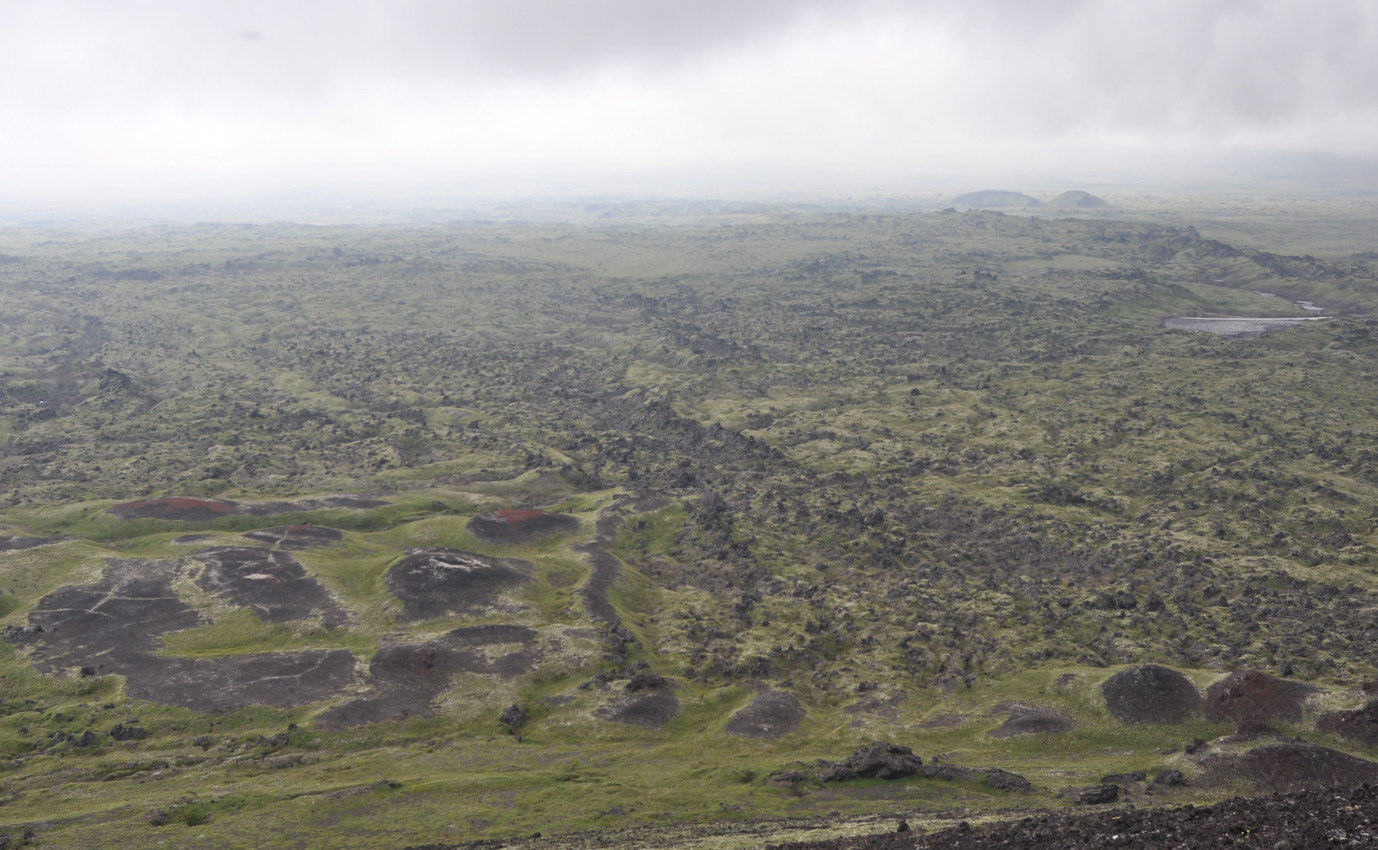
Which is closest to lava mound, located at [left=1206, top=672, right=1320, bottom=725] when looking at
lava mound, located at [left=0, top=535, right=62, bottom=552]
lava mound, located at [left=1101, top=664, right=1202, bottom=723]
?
lava mound, located at [left=1101, top=664, right=1202, bottom=723]

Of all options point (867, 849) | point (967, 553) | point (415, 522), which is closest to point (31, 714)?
point (415, 522)

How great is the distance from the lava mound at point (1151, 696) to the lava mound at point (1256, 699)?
4.60 feet

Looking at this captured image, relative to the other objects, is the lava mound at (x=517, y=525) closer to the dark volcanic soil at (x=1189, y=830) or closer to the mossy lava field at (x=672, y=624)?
the mossy lava field at (x=672, y=624)

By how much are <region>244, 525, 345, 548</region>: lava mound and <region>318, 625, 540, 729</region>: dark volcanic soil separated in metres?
27.1

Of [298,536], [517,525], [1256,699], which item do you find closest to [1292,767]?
[1256,699]

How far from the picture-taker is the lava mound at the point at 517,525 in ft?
322

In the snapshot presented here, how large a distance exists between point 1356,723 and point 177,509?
12194cm

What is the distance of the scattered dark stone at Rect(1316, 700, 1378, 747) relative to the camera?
187 ft

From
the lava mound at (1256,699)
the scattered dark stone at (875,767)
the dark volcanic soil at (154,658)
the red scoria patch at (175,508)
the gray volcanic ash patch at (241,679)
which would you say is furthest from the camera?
the red scoria patch at (175,508)

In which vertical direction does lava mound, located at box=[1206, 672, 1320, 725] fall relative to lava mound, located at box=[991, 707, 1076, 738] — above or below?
above

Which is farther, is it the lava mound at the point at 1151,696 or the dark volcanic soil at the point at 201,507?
the dark volcanic soil at the point at 201,507

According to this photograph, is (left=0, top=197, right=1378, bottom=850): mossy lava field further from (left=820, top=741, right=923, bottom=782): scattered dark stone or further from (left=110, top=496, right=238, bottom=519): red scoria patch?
(left=110, top=496, right=238, bottom=519): red scoria patch

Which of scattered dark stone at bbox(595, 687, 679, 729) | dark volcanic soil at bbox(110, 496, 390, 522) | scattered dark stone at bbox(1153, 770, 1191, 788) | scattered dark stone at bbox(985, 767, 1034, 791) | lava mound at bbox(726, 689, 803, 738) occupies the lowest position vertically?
lava mound at bbox(726, 689, 803, 738)

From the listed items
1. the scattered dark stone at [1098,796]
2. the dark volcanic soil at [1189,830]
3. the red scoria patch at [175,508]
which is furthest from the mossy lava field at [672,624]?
the dark volcanic soil at [1189,830]
